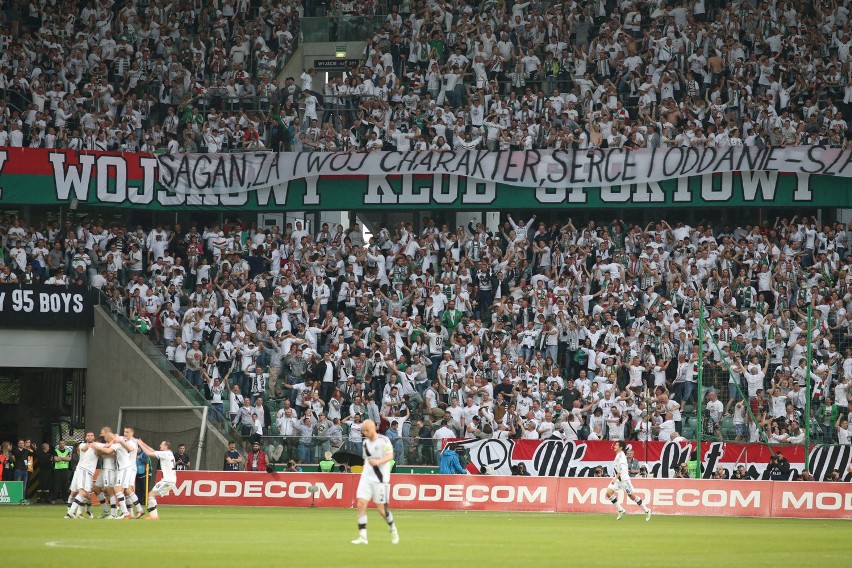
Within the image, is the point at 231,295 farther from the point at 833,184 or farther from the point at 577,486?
the point at 833,184

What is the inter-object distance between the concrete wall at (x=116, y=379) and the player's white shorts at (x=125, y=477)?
30.8 feet

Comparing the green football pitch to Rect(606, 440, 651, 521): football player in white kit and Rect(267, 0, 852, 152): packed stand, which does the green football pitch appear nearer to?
Rect(606, 440, 651, 521): football player in white kit

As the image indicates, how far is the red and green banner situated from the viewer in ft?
133

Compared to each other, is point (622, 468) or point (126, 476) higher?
point (622, 468)

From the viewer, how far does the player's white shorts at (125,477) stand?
85.9 feet

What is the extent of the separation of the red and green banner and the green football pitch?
579 inches

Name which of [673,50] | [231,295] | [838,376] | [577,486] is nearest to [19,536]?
[577,486]

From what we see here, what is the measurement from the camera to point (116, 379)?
3819cm

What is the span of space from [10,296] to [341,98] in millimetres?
12247

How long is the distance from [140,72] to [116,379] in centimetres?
1100

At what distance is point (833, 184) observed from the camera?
40.5 m

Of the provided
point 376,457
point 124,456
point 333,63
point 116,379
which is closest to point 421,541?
point 376,457

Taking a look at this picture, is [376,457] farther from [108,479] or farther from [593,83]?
[593,83]

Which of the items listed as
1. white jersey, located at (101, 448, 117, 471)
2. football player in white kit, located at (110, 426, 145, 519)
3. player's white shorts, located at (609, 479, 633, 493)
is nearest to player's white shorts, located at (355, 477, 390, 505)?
football player in white kit, located at (110, 426, 145, 519)
